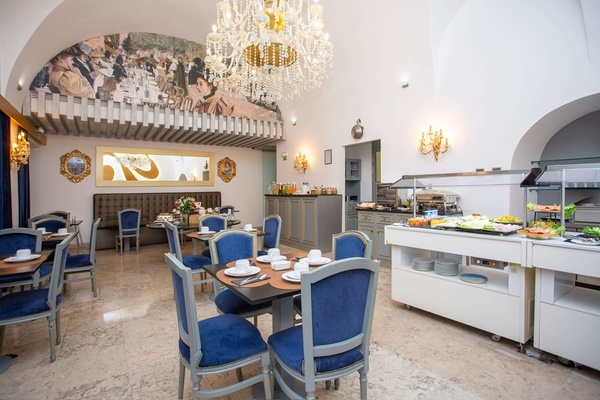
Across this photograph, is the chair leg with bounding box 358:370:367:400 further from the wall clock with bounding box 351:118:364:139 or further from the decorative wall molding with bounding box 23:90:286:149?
the decorative wall molding with bounding box 23:90:286:149

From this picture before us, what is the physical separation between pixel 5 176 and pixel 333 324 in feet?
20.2

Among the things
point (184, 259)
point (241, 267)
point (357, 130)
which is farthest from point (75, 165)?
point (241, 267)

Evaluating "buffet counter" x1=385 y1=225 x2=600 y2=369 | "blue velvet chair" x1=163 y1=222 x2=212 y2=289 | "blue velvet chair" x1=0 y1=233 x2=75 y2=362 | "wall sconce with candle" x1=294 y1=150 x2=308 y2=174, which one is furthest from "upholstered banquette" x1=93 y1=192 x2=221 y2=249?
"buffet counter" x1=385 y1=225 x2=600 y2=369

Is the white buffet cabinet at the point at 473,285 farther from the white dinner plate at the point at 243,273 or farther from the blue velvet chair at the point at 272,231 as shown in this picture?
the white dinner plate at the point at 243,273

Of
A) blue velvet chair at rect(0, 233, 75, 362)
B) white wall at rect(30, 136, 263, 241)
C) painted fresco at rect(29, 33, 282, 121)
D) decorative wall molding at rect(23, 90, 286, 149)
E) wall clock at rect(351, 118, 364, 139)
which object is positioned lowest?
blue velvet chair at rect(0, 233, 75, 362)

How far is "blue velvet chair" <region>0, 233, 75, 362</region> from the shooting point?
7.75 feet

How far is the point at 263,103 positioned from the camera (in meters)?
8.69

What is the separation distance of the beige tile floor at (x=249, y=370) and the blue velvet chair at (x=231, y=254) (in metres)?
0.48

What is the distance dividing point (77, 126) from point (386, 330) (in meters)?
7.71

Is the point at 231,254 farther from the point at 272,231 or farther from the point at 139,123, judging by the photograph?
the point at 139,123

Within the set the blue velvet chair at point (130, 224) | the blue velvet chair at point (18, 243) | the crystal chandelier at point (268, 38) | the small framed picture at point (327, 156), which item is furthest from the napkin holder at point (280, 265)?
the blue velvet chair at point (130, 224)

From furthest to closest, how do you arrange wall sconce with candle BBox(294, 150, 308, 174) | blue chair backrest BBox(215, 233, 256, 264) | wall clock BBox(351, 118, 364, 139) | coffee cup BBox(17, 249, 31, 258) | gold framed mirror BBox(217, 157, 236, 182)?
1. gold framed mirror BBox(217, 157, 236, 182)
2. wall sconce with candle BBox(294, 150, 308, 174)
3. wall clock BBox(351, 118, 364, 139)
4. blue chair backrest BBox(215, 233, 256, 264)
5. coffee cup BBox(17, 249, 31, 258)

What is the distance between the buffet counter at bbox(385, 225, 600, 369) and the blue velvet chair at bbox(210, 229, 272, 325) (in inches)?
68.0

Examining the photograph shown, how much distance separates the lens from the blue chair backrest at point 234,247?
298cm
